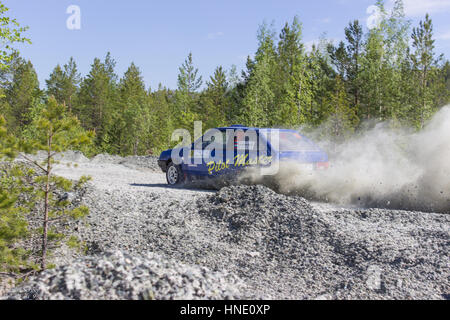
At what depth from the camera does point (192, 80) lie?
46.2 meters

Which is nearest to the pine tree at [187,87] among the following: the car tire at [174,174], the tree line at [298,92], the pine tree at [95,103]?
the tree line at [298,92]

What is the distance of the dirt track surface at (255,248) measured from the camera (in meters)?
4.24

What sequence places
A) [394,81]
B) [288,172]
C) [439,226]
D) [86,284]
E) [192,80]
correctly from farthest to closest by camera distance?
[192,80] → [394,81] → [288,172] → [439,226] → [86,284]

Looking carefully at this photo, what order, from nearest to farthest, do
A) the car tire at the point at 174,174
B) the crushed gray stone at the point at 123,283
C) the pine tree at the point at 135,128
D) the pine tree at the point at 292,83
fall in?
1. the crushed gray stone at the point at 123,283
2. the car tire at the point at 174,174
3. the pine tree at the point at 292,83
4. the pine tree at the point at 135,128

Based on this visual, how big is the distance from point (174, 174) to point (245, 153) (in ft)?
9.91

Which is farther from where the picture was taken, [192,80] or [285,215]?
[192,80]

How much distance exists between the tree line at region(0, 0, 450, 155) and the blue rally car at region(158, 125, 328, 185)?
11.0m

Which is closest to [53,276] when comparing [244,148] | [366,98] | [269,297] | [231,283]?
[231,283]

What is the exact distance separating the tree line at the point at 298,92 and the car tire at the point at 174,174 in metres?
9.88

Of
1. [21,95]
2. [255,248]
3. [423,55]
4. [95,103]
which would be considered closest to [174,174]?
[255,248]

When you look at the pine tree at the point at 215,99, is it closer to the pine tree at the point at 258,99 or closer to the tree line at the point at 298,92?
the tree line at the point at 298,92

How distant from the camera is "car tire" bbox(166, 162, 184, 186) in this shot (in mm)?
12586

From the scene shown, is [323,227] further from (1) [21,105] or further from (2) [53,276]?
(1) [21,105]
